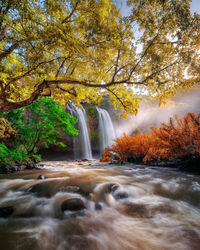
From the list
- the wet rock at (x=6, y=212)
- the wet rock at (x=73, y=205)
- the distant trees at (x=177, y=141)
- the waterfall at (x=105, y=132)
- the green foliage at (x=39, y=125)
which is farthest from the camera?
the waterfall at (x=105, y=132)

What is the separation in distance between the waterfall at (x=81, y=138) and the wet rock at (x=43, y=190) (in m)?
11.0

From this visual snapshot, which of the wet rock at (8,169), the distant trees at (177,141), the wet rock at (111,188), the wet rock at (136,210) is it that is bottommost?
the wet rock at (8,169)

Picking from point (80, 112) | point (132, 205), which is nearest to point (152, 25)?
point (132, 205)

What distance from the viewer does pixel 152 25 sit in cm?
335

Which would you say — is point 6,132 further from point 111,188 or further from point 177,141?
point 177,141

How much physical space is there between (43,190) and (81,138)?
1165 centimetres

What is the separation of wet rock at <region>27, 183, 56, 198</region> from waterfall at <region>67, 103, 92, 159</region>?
11.0m

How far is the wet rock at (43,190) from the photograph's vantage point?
5.80 ft

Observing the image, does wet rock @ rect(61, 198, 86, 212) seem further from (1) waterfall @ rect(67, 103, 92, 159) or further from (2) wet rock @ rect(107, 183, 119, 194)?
Answer: (1) waterfall @ rect(67, 103, 92, 159)

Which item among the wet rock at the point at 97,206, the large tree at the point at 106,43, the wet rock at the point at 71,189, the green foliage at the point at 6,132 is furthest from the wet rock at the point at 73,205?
the green foliage at the point at 6,132

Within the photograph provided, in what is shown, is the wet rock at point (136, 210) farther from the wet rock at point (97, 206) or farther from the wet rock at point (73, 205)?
the wet rock at point (73, 205)

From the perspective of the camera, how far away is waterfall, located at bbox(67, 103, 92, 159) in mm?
12914

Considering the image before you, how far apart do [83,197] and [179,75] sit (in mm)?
4282

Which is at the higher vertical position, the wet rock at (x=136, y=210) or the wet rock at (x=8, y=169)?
the wet rock at (x=136, y=210)
